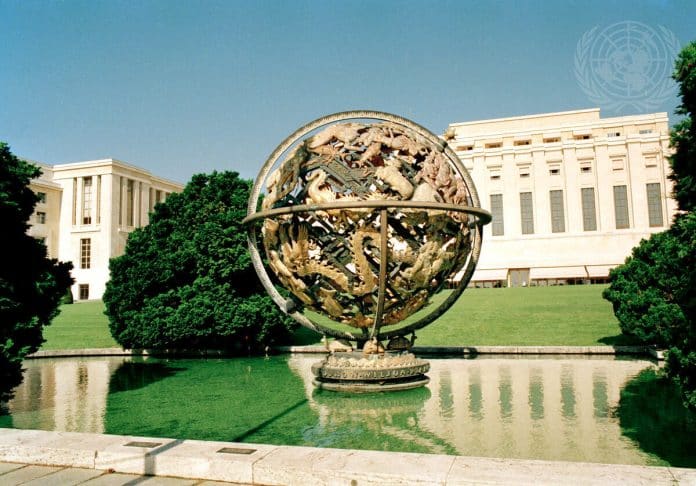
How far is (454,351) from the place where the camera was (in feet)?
48.5

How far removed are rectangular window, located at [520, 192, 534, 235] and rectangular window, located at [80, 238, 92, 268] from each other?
144 ft

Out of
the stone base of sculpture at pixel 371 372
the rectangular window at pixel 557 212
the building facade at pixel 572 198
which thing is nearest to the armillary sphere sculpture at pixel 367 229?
the stone base of sculpture at pixel 371 372

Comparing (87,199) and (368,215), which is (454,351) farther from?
Result: (87,199)

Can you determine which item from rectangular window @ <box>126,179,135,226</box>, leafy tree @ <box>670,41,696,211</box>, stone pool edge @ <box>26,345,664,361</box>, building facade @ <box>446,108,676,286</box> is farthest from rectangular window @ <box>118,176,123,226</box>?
leafy tree @ <box>670,41,696,211</box>

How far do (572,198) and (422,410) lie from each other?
5183 centimetres

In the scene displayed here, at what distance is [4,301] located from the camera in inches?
338

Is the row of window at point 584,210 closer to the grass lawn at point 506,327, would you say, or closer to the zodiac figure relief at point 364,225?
the grass lawn at point 506,327

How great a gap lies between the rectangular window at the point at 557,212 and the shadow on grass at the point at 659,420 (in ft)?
159

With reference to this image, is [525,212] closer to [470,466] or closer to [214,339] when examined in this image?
[214,339]

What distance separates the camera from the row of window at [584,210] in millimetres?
53312

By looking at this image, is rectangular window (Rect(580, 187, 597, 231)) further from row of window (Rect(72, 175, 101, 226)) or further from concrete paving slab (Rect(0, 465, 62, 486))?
concrete paving slab (Rect(0, 465, 62, 486))

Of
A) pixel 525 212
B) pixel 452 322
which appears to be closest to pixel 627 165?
pixel 525 212

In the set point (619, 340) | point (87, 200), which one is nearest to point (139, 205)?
point (87, 200)

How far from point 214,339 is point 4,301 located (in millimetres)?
7935
